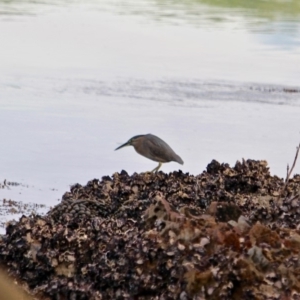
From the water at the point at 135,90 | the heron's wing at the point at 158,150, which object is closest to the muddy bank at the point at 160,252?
the heron's wing at the point at 158,150

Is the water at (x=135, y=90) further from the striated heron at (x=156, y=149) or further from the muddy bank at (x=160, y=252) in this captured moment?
the muddy bank at (x=160, y=252)

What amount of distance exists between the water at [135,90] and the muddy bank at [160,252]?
3404 mm

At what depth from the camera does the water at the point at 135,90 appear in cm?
967

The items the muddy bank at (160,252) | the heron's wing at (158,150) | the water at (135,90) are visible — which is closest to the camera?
the muddy bank at (160,252)

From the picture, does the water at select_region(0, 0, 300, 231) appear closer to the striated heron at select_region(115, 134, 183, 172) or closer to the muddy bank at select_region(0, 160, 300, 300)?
the striated heron at select_region(115, 134, 183, 172)

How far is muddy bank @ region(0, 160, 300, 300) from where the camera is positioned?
358cm

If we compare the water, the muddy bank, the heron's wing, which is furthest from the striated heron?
the muddy bank

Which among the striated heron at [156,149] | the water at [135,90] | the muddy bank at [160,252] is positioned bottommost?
the water at [135,90]

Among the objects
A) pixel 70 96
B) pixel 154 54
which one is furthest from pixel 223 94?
pixel 154 54

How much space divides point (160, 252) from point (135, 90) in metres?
10.2

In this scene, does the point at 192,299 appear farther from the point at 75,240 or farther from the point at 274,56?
the point at 274,56

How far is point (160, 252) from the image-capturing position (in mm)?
3807

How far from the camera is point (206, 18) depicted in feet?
75.7

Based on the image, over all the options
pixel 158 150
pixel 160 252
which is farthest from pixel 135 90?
pixel 160 252
